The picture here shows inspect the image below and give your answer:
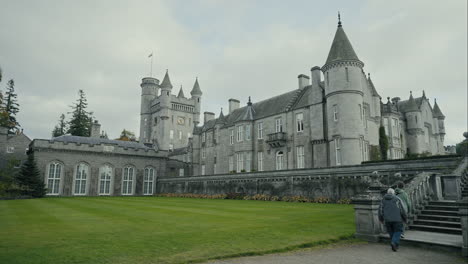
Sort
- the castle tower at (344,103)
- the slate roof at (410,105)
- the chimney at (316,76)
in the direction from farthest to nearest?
the slate roof at (410,105)
the chimney at (316,76)
the castle tower at (344,103)

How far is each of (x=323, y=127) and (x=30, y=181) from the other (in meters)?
31.7

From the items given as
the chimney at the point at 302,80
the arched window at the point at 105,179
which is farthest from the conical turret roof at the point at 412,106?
the arched window at the point at 105,179

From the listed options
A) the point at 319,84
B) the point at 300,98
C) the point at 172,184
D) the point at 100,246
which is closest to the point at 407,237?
the point at 100,246

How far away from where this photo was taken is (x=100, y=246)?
8.08 meters

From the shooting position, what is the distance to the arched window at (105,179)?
135ft

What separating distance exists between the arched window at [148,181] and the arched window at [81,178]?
25.8ft

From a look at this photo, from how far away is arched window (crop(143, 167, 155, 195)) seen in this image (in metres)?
44.6

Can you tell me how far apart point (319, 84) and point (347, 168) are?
12.9m

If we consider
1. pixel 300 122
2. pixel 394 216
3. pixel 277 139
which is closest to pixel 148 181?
pixel 277 139

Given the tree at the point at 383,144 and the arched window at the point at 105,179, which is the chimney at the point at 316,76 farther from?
the arched window at the point at 105,179

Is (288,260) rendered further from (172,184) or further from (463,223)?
(172,184)

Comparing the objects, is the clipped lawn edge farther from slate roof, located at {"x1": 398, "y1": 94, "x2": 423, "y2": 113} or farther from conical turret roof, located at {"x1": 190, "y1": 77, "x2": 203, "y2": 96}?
conical turret roof, located at {"x1": 190, "y1": 77, "x2": 203, "y2": 96}

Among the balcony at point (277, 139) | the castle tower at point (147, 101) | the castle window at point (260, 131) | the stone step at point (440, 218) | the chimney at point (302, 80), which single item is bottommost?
the stone step at point (440, 218)

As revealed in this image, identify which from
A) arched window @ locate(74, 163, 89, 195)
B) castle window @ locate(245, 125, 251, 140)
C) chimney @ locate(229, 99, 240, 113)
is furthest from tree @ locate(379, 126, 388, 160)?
arched window @ locate(74, 163, 89, 195)
